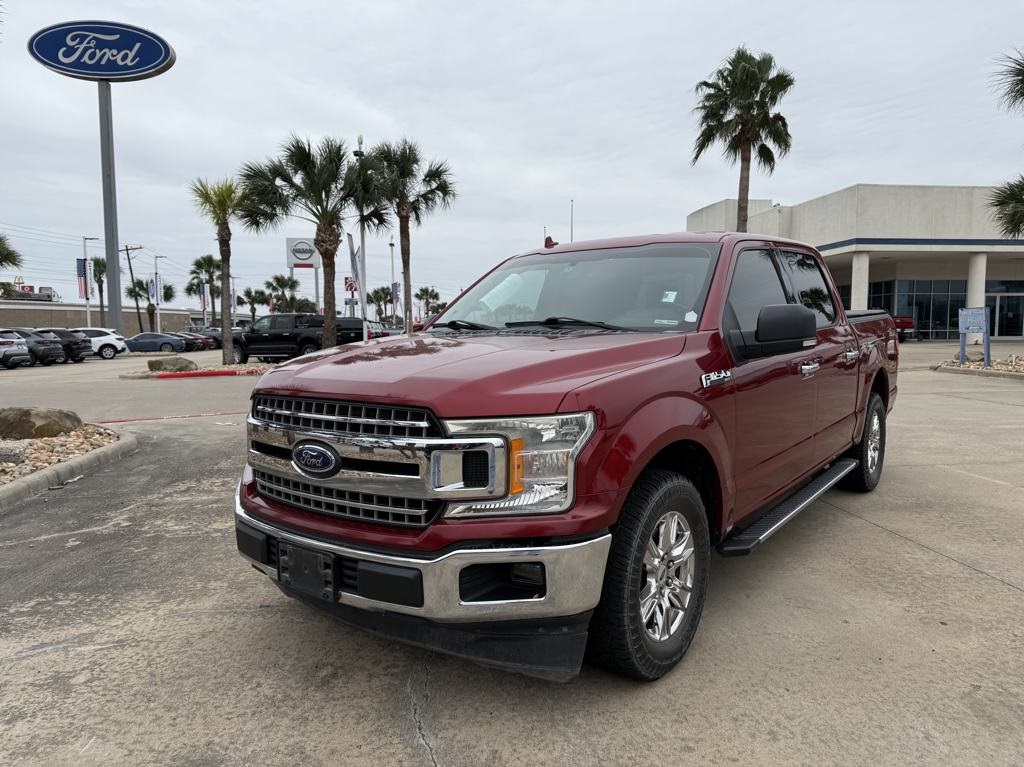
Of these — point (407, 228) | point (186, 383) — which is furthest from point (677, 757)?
point (407, 228)

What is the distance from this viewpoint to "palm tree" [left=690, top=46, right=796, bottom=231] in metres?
21.8

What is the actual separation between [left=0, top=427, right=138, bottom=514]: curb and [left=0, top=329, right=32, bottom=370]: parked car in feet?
72.7

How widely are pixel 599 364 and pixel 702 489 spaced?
92 centimetres

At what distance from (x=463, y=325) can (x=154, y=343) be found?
40142mm

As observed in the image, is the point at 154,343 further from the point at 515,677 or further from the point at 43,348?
the point at 515,677

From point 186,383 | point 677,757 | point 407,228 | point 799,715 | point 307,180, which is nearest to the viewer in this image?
point 677,757

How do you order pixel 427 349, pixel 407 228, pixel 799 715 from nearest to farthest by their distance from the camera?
pixel 799 715 < pixel 427 349 < pixel 407 228

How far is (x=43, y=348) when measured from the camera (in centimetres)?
2723

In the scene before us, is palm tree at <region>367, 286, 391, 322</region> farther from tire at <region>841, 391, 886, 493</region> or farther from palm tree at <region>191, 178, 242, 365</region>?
tire at <region>841, 391, 886, 493</region>

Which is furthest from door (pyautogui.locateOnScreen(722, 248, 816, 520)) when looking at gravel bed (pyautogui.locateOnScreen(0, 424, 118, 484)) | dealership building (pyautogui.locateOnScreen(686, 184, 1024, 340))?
dealership building (pyautogui.locateOnScreen(686, 184, 1024, 340))

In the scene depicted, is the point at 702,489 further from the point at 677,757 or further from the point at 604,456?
the point at 677,757

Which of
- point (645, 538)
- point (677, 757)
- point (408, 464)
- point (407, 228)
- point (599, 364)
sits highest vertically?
point (407, 228)

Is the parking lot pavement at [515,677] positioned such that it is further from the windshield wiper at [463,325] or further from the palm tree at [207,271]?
the palm tree at [207,271]

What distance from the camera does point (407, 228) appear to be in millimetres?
28234
